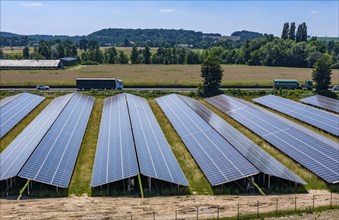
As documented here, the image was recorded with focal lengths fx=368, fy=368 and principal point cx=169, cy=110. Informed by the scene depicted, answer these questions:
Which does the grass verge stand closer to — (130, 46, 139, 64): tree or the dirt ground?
the dirt ground

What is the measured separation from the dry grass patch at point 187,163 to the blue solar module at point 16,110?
1932cm

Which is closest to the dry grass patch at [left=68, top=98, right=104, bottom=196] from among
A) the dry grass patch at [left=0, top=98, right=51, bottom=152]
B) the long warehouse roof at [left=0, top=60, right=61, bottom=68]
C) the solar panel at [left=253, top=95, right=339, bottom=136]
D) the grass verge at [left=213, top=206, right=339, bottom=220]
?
the dry grass patch at [left=0, top=98, right=51, bottom=152]

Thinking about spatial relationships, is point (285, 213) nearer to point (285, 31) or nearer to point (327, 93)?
point (327, 93)

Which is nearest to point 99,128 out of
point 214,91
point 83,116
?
point 83,116

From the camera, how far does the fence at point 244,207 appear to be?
82.2ft

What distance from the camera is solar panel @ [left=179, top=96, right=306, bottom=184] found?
30.2m

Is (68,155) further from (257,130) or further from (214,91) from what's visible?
(214,91)

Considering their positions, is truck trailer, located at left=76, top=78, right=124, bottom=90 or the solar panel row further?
truck trailer, located at left=76, top=78, right=124, bottom=90

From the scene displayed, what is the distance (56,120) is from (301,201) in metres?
31.1

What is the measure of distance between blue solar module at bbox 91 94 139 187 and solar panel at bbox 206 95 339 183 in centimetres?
1558

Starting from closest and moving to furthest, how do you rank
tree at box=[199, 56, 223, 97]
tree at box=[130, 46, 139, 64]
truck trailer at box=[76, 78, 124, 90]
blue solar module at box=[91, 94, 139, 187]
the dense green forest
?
Result: blue solar module at box=[91, 94, 139, 187], tree at box=[199, 56, 223, 97], truck trailer at box=[76, 78, 124, 90], the dense green forest, tree at box=[130, 46, 139, 64]

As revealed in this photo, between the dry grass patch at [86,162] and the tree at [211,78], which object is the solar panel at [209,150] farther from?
the tree at [211,78]

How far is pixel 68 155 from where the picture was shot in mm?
34688

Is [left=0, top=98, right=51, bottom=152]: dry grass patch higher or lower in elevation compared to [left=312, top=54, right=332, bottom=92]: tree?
lower
